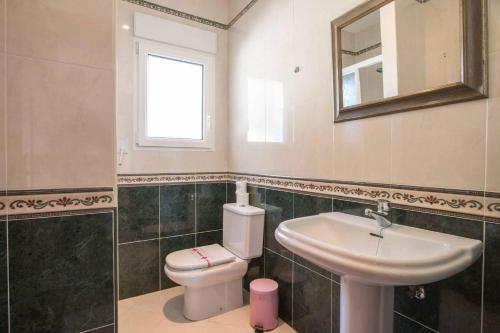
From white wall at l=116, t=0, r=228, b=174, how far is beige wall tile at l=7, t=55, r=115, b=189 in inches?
42.1

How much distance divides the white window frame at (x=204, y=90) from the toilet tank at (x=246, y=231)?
720 millimetres

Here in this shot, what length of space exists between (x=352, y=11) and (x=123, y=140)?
5.73 ft

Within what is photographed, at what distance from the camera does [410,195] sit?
1.07 m

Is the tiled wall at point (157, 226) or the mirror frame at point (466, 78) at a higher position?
the mirror frame at point (466, 78)

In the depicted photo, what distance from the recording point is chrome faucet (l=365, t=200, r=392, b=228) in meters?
1.06

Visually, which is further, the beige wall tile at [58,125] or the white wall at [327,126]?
the white wall at [327,126]

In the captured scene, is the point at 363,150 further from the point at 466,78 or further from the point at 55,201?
the point at 55,201

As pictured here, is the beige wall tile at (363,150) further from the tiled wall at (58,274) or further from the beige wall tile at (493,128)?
the tiled wall at (58,274)

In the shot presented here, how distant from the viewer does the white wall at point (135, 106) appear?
198cm

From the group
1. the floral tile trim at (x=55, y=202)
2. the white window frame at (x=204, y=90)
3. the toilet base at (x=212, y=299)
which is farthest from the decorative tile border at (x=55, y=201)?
the white window frame at (x=204, y=90)

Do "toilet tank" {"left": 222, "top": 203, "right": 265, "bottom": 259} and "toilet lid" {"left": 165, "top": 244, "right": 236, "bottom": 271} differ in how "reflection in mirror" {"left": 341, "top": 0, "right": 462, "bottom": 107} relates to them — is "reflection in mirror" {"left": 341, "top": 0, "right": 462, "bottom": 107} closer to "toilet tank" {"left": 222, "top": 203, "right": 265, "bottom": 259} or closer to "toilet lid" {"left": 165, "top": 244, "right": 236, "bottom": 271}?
"toilet tank" {"left": 222, "top": 203, "right": 265, "bottom": 259}

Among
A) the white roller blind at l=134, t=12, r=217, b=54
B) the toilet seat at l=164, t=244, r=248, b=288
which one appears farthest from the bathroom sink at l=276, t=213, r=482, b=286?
the white roller blind at l=134, t=12, r=217, b=54

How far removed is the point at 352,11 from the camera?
129 cm

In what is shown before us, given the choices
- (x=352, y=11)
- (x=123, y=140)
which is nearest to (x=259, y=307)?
(x=123, y=140)
